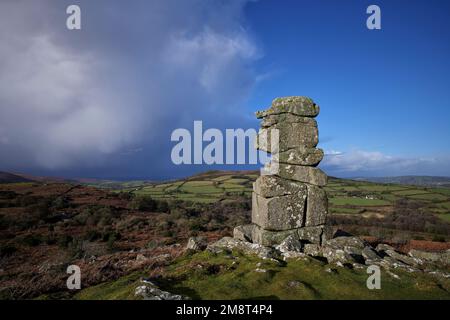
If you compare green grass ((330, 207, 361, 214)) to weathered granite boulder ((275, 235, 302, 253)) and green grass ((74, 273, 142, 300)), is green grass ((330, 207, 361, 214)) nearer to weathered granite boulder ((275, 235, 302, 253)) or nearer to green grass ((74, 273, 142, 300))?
weathered granite boulder ((275, 235, 302, 253))

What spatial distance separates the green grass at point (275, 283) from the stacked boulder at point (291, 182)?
13.0ft

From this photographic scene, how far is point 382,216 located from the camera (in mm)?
58062

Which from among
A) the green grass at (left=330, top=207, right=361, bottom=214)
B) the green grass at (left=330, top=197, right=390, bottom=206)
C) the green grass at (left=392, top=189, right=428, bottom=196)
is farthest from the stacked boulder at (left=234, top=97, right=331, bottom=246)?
the green grass at (left=392, top=189, right=428, bottom=196)

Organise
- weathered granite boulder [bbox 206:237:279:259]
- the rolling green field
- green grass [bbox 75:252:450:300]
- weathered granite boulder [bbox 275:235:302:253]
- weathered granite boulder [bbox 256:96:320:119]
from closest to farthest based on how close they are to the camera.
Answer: green grass [bbox 75:252:450:300]
weathered granite boulder [bbox 206:237:279:259]
weathered granite boulder [bbox 275:235:302:253]
weathered granite boulder [bbox 256:96:320:119]
the rolling green field

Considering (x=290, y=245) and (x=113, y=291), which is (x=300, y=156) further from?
(x=113, y=291)

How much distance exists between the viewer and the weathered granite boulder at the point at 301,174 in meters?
19.4

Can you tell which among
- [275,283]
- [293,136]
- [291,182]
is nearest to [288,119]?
[293,136]

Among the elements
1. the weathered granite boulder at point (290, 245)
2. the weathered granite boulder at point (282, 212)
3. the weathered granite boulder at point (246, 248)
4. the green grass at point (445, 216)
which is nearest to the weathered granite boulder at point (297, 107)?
the weathered granite boulder at point (282, 212)

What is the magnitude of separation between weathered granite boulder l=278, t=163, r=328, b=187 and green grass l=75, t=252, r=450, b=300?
244 inches

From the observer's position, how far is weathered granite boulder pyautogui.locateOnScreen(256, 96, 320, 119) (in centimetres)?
1935

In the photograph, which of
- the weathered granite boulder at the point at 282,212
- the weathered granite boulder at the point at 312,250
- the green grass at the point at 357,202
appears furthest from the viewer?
the green grass at the point at 357,202

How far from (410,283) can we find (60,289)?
15.4 metres

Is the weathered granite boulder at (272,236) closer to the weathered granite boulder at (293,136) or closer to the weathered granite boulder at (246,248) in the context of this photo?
the weathered granite boulder at (246,248)

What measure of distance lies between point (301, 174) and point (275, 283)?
9.08m
